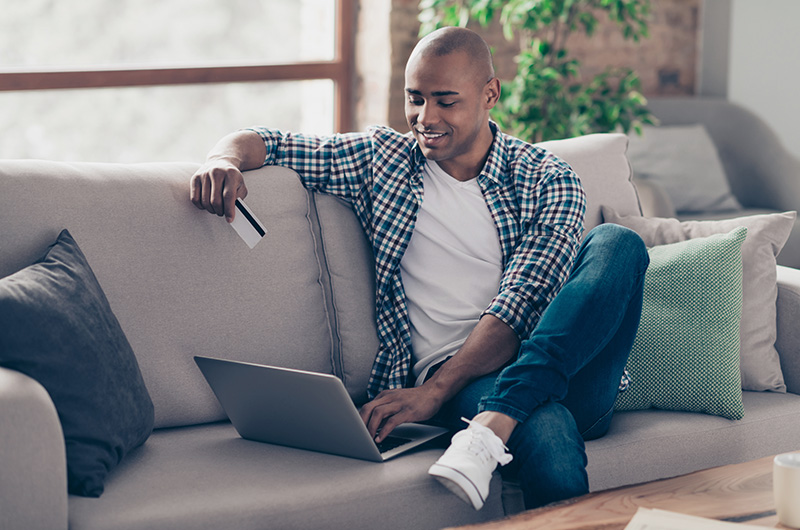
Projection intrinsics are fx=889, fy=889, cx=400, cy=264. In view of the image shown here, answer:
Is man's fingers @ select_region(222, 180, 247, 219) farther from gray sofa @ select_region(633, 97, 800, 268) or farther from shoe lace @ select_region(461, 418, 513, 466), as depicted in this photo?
gray sofa @ select_region(633, 97, 800, 268)

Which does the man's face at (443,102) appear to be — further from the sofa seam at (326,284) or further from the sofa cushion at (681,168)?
the sofa cushion at (681,168)

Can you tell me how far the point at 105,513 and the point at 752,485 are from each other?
0.96m

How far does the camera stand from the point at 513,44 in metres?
3.69

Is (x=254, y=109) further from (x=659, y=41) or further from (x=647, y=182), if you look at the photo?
(x=659, y=41)

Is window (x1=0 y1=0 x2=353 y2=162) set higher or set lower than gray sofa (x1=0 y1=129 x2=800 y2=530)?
higher

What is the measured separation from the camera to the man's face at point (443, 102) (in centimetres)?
181

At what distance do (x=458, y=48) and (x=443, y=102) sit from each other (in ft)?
0.38

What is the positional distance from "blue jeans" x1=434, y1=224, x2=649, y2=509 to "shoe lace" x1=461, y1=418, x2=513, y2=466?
7 centimetres

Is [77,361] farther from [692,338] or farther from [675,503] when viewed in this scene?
[692,338]

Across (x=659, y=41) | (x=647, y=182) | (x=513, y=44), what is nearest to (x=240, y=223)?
(x=647, y=182)

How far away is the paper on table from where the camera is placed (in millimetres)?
1141

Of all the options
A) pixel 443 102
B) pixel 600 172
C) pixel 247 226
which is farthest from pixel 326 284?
pixel 600 172

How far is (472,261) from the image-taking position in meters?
1.83

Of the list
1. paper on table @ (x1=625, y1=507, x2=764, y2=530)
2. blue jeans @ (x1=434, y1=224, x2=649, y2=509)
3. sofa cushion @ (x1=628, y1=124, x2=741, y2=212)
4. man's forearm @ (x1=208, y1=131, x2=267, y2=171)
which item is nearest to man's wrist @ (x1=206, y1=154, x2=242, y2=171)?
man's forearm @ (x1=208, y1=131, x2=267, y2=171)
